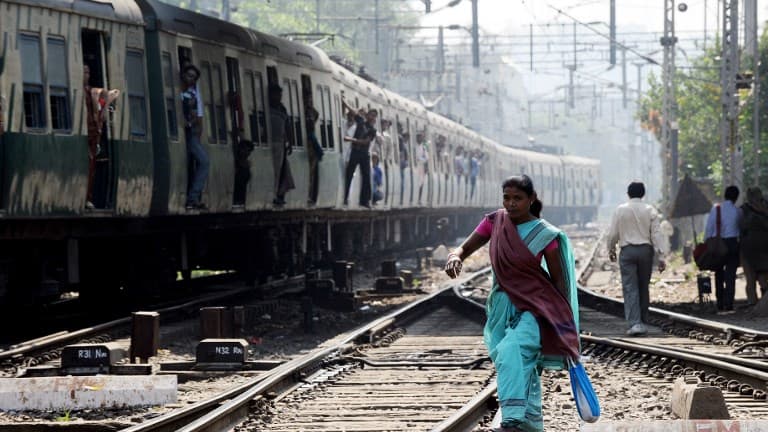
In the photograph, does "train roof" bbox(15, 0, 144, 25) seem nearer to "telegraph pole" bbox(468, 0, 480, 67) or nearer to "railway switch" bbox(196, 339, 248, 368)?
"railway switch" bbox(196, 339, 248, 368)

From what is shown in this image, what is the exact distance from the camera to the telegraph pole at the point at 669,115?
37.3 meters

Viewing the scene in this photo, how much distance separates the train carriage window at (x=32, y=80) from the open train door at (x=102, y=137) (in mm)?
1006

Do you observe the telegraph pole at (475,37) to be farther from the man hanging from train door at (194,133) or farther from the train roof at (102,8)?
the train roof at (102,8)

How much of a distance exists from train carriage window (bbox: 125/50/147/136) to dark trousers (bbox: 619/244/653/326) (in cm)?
512

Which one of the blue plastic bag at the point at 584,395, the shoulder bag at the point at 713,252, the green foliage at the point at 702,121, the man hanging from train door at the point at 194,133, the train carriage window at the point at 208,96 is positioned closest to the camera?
the blue plastic bag at the point at 584,395

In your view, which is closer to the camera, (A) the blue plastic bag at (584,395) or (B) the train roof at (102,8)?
(A) the blue plastic bag at (584,395)

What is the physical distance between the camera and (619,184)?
16925 cm

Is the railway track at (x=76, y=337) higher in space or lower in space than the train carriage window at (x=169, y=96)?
lower

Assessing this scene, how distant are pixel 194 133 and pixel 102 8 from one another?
2354 mm

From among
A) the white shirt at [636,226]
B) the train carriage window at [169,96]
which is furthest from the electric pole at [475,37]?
the white shirt at [636,226]

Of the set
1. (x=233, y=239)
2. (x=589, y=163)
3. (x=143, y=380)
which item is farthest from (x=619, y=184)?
(x=143, y=380)

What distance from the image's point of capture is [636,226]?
14594 millimetres

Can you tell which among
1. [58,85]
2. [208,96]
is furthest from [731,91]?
[58,85]

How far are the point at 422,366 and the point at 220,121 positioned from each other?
729 cm
